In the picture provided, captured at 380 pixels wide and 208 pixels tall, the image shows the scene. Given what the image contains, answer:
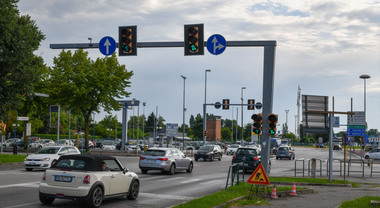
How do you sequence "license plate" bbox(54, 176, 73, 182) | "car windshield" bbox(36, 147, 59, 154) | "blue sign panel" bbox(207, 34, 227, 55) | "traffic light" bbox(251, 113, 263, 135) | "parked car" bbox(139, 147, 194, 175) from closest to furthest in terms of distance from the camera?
"license plate" bbox(54, 176, 73, 182), "blue sign panel" bbox(207, 34, 227, 55), "traffic light" bbox(251, 113, 263, 135), "parked car" bbox(139, 147, 194, 175), "car windshield" bbox(36, 147, 59, 154)

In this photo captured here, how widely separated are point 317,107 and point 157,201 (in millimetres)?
11335

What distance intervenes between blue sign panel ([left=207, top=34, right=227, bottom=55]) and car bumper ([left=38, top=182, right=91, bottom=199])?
738cm

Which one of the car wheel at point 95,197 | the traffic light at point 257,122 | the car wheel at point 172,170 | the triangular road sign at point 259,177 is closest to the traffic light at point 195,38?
the traffic light at point 257,122

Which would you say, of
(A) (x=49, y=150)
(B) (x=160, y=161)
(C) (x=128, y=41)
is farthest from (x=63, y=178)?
(A) (x=49, y=150)

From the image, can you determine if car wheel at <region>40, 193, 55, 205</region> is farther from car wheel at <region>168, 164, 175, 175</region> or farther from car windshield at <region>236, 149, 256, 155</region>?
car windshield at <region>236, 149, 256, 155</region>

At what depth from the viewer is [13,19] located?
2767 centimetres

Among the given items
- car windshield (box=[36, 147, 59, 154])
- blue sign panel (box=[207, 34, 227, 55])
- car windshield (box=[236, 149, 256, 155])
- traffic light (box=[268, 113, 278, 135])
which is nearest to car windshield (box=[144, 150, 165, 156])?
car windshield (box=[36, 147, 59, 154])

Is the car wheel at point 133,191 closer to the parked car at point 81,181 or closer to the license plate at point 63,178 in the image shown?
the parked car at point 81,181

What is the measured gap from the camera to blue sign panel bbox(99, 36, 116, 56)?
1719 cm

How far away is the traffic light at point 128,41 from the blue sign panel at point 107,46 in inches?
33.7

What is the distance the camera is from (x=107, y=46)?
17.2 metres

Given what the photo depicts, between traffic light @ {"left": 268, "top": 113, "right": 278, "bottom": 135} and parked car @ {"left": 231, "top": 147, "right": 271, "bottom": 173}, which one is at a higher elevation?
traffic light @ {"left": 268, "top": 113, "right": 278, "bottom": 135}

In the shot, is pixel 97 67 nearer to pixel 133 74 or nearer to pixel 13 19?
pixel 133 74

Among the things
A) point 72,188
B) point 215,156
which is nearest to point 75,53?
point 215,156
